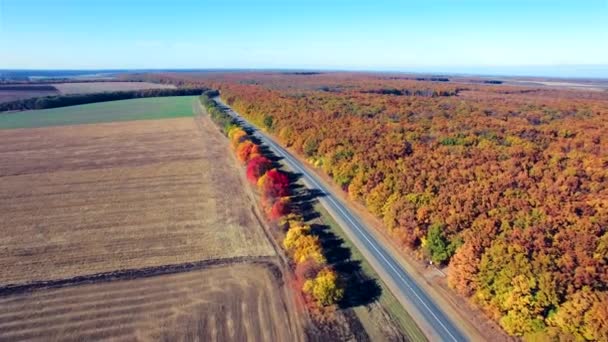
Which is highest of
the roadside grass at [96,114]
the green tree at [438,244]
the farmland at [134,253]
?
the roadside grass at [96,114]

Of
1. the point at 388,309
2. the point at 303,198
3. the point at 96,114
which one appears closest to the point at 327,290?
the point at 388,309

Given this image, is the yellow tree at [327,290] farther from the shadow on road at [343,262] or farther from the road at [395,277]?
the road at [395,277]

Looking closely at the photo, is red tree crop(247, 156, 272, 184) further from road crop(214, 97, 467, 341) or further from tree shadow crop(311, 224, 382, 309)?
tree shadow crop(311, 224, 382, 309)

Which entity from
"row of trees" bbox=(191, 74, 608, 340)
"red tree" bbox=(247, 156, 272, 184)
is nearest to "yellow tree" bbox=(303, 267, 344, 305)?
"row of trees" bbox=(191, 74, 608, 340)

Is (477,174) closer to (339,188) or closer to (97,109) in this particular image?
(339,188)

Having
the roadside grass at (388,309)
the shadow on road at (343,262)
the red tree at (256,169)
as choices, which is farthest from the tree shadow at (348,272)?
the red tree at (256,169)

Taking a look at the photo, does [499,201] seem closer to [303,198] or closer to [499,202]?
[499,202]
